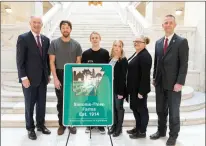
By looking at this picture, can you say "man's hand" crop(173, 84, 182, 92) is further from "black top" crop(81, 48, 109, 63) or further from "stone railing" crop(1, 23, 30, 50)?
"stone railing" crop(1, 23, 30, 50)

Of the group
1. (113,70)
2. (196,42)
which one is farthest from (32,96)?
(196,42)

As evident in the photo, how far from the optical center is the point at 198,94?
6266mm

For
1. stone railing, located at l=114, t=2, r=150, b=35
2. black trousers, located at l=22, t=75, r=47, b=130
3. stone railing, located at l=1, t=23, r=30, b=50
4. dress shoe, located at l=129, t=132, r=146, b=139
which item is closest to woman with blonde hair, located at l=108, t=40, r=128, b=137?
dress shoe, located at l=129, t=132, r=146, b=139

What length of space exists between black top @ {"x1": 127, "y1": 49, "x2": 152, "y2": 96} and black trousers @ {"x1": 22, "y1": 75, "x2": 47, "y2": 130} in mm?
1335

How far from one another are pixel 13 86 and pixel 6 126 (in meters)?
1.36

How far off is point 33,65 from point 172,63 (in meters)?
1.99

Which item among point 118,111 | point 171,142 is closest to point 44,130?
point 118,111

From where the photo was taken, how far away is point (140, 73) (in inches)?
144

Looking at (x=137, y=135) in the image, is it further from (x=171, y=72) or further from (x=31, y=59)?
(x=31, y=59)

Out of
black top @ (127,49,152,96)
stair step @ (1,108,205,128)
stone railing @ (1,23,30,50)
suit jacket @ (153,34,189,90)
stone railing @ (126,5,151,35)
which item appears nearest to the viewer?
suit jacket @ (153,34,189,90)

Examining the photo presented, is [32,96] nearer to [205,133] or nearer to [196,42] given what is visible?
[205,133]

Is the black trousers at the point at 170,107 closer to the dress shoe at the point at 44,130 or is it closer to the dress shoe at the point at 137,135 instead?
the dress shoe at the point at 137,135

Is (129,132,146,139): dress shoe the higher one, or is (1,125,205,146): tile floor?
(129,132,146,139): dress shoe

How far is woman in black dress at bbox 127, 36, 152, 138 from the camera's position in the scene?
3570mm
